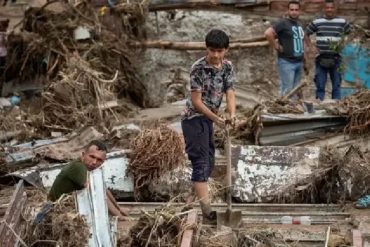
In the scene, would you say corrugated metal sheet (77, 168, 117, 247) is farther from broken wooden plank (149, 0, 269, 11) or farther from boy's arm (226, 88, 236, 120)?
broken wooden plank (149, 0, 269, 11)

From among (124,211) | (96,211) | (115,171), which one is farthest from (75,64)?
(96,211)

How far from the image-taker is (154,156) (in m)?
11.2

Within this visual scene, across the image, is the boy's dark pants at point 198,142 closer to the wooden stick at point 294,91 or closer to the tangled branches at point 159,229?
the tangled branches at point 159,229

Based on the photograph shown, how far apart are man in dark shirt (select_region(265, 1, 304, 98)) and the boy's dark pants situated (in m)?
5.37

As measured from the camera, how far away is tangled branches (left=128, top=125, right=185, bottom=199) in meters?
11.2

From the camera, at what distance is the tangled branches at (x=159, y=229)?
327 inches

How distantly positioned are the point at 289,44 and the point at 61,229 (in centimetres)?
745

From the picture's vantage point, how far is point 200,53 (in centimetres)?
1748

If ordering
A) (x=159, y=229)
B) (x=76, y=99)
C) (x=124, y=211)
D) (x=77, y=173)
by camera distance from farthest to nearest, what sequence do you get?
(x=76, y=99)
(x=124, y=211)
(x=159, y=229)
(x=77, y=173)

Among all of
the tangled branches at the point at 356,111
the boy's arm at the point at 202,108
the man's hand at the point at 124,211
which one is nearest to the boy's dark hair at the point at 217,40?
the boy's arm at the point at 202,108

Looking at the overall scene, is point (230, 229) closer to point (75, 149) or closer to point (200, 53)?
point (75, 149)

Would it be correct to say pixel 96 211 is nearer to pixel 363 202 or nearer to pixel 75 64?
pixel 363 202

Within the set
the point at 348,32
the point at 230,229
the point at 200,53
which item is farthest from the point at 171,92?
the point at 230,229

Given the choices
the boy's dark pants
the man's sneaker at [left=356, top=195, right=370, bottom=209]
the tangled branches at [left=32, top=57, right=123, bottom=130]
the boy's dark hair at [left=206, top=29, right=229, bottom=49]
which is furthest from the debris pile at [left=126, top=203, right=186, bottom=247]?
the tangled branches at [left=32, top=57, right=123, bottom=130]
